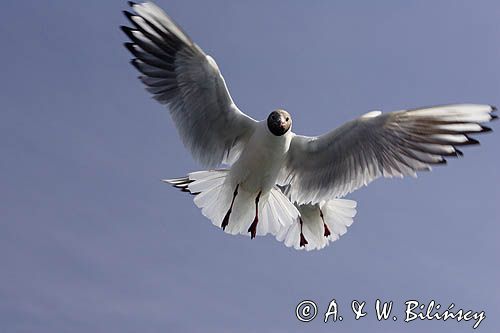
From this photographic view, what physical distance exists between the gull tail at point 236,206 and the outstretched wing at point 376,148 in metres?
0.29

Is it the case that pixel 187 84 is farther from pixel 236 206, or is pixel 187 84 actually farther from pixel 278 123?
pixel 236 206

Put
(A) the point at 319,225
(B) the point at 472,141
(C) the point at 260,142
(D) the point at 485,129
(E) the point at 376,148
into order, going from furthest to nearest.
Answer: (A) the point at 319,225 → (C) the point at 260,142 → (E) the point at 376,148 → (B) the point at 472,141 → (D) the point at 485,129

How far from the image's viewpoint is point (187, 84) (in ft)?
33.3

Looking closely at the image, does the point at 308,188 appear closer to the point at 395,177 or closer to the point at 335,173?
the point at 335,173

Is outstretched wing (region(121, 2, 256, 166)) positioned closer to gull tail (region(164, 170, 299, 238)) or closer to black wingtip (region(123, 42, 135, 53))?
black wingtip (region(123, 42, 135, 53))

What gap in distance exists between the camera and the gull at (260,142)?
981 cm

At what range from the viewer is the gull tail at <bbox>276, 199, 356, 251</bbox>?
12500 millimetres

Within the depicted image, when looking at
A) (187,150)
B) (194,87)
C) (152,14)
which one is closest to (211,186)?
(187,150)

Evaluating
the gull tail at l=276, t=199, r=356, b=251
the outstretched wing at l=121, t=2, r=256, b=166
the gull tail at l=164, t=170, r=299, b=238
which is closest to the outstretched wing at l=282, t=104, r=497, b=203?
the gull tail at l=164, t=170, r=299, b=238

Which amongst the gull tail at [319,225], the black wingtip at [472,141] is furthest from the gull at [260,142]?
the gull tail at [319,225]

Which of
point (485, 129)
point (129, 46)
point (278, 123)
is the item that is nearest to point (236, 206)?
point (278, 123)

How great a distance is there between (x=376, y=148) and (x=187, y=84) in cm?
202

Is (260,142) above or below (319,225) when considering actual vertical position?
above

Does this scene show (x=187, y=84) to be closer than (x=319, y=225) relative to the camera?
Yes
